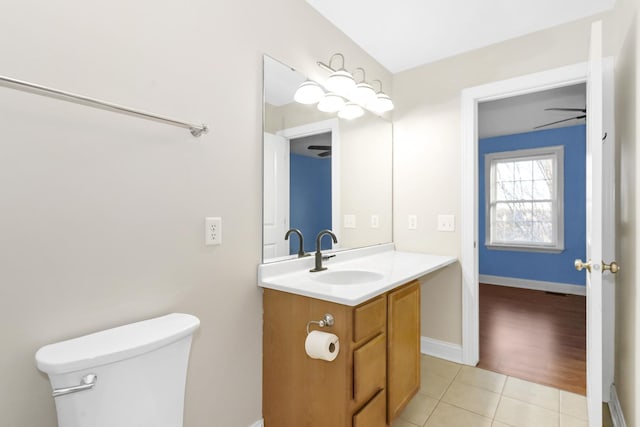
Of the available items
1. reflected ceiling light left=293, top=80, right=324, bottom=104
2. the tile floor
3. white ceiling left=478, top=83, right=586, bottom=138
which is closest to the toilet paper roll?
the tile floor

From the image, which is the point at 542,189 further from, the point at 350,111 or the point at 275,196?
the point at 275,196

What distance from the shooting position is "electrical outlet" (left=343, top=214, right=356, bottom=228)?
7.56ft

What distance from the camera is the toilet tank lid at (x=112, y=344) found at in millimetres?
826

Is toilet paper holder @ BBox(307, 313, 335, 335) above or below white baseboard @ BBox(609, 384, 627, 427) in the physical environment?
above

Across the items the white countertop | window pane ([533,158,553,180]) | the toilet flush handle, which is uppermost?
window pane ([533,158,553,180])

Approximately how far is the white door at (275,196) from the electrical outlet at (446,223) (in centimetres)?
131

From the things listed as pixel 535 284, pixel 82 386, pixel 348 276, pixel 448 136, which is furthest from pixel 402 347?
pixel 535 284

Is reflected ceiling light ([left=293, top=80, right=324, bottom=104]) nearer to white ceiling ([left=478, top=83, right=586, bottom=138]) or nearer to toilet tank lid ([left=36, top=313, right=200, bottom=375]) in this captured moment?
toilet tank lid ([left=36, top=313, right=200, bottom=375])

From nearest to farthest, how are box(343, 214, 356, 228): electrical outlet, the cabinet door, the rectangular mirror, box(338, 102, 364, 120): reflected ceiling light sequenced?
the cabinet door
the rectangular mirror
box(338, 102, 364, 120): reflected ceiling light
box(343, 214, 356, 228): electrical outlet

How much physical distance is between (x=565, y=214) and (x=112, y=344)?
17.9 feet

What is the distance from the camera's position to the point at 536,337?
2.93 metres

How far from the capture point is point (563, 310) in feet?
12.4

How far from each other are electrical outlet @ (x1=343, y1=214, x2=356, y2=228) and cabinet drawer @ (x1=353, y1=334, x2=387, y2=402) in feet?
3.11

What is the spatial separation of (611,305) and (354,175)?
1722mm
